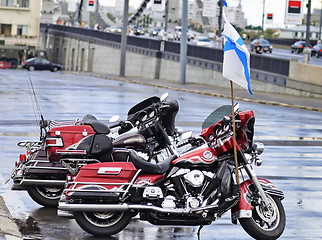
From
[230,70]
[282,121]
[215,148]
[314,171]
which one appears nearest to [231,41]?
[230,70]

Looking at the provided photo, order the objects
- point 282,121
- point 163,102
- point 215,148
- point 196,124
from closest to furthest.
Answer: point 215,148, point 163,102, point 196,124, point 282,121

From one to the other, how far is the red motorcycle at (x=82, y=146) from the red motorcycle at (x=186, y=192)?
2.78 ft

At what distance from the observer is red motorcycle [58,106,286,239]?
9.96 metres

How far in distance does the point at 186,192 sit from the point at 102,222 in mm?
995

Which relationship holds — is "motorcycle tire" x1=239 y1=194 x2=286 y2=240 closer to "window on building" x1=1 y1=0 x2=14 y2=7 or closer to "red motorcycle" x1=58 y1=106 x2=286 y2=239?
"red motorcycle" x1=58 y1=106 x2=286 y2=239

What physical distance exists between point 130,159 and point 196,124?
1493 centimetres

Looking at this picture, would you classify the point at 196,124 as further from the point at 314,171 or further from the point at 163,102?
the point at 163,102

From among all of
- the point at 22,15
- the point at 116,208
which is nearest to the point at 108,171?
the point at 116,208

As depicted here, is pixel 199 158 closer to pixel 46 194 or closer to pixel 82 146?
pixel 82 146

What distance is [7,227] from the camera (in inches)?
394

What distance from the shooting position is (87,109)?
29297mm

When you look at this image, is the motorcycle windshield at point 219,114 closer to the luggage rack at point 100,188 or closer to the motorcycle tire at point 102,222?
the luggage rack at point 100,188

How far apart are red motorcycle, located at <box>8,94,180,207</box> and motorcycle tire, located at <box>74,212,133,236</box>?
103 centimetres

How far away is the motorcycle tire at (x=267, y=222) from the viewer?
393 inches
